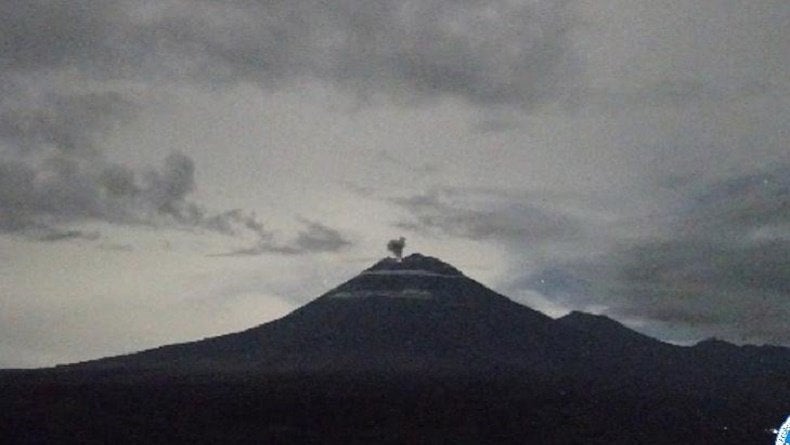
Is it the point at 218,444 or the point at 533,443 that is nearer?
the point at 218,444

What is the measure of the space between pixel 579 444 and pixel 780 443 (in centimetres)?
13588

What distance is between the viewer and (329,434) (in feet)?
654

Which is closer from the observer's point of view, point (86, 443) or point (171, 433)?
point (86, 443)

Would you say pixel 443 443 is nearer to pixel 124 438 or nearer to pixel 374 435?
pixel 374 435

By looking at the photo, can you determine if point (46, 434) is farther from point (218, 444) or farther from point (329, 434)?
point (329, 434)

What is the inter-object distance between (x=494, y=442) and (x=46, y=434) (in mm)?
85649

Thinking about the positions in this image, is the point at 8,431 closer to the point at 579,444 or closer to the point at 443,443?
the point at 443,443

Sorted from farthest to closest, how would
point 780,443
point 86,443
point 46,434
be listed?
point 46,434 < point 86,443 < point 780,443

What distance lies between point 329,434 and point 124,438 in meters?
39.3

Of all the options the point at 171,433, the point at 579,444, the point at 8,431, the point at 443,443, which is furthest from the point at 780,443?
the point at 8,431

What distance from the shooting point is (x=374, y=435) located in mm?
197875

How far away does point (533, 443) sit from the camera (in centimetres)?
19325

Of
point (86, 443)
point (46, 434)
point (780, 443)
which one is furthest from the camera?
point (46, 434)

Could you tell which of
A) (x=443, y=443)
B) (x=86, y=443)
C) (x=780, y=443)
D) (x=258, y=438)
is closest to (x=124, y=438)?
(x=86, y=443)
